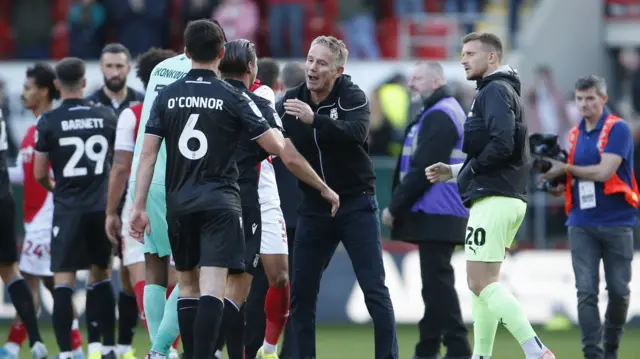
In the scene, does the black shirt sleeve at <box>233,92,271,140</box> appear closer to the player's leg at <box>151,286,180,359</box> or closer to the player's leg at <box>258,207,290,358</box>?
the player's leg at <box>151,286,180,359</box>

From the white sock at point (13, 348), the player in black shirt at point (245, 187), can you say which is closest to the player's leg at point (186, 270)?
the player in black shirt at point (245, 187)

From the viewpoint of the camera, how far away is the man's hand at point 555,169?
10.8m

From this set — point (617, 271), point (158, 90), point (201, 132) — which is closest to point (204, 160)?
point (201, 132)

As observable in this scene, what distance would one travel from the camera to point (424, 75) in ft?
37.0

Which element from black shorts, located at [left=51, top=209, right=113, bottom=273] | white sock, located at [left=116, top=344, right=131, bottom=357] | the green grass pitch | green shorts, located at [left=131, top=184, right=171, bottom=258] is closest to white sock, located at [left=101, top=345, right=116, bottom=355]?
white sock, located at [left=116, top=344, right=131, bottom=357]

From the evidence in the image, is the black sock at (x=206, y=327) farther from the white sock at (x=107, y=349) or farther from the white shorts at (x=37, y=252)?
the white shorts at (x=37, y=252)

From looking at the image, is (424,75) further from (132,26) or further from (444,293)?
(132,26)

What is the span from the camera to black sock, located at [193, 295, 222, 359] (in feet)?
26.8

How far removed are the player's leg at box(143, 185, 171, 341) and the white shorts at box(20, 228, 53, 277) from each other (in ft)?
9.41

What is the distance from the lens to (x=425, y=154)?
11.0 m

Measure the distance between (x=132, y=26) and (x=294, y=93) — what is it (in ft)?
38.2

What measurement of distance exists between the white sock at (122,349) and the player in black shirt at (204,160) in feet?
9.71

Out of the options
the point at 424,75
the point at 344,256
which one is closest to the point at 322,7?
the point at 344,256

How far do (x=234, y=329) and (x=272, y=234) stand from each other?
3.41 ft
